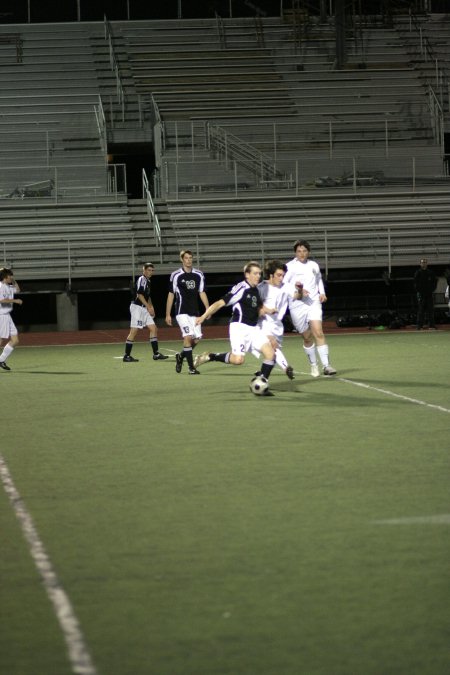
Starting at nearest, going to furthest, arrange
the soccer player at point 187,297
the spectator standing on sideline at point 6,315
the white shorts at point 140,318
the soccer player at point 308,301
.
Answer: the soccer player at point 308,301 → the soccer player at point 187,297 → the spectator standing on sideline at point 6,315 → the white shorts at point 140,318

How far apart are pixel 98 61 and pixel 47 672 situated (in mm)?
38931

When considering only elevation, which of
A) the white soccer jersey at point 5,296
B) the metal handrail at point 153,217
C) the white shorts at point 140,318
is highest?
the metal handrail at point 153,217

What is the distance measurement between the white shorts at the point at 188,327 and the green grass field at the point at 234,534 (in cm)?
404

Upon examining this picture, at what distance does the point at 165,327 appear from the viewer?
3344 centimetres

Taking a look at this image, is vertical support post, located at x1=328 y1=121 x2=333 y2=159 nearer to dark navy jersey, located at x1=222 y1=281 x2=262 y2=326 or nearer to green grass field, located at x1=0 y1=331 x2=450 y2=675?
dark navy jersey, located at x1=222 y1=281 x2=262 y2=326

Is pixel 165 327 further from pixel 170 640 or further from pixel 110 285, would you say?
pixel 170 640

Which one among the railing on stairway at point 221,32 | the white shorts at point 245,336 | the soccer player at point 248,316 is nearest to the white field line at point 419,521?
the soccer player at point 248,316

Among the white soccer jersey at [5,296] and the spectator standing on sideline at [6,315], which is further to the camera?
the white soccer jersey at [5,296]

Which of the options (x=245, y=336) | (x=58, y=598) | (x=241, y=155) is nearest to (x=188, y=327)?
(x=245, y=336)

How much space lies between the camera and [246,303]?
47.1ft

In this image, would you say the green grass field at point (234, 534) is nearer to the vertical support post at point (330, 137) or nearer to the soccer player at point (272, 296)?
the soccer player at point (272, 296)

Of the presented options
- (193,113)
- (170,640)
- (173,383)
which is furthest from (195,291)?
(193,113)

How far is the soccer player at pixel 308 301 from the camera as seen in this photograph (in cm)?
1697

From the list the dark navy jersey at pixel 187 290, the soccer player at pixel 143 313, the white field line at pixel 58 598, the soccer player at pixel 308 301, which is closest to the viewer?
the white field line at pixel 58 598
